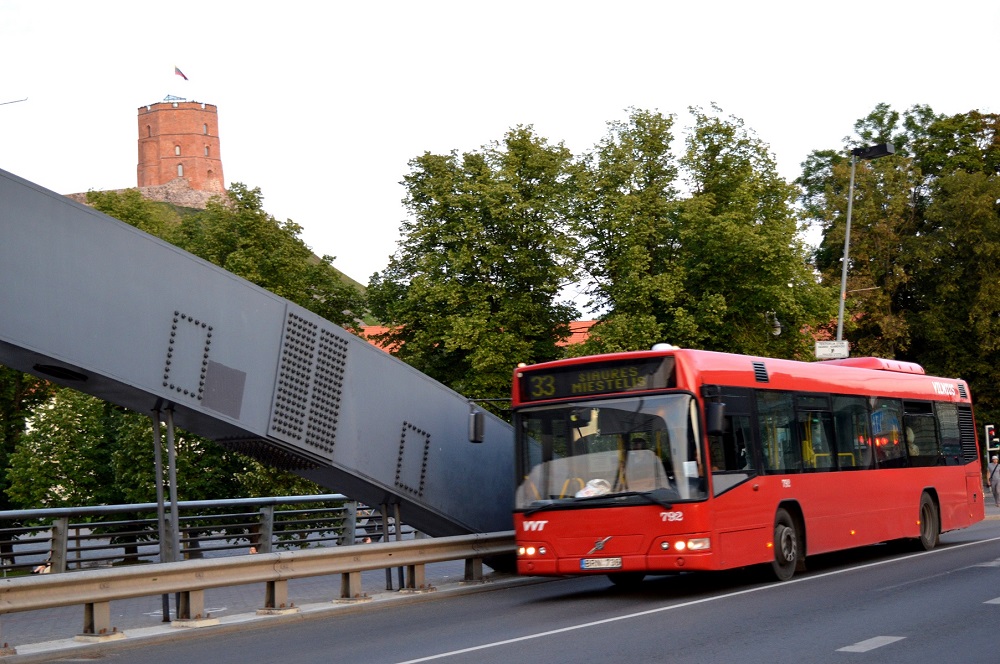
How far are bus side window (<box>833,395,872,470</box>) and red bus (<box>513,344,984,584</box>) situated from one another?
5 centimetres

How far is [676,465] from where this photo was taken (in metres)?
13.7

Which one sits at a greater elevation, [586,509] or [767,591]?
[586,509]

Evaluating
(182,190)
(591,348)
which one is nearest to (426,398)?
(591,348)

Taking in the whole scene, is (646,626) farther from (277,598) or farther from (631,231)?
(631,231)

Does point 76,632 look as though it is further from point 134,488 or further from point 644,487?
point 134,488

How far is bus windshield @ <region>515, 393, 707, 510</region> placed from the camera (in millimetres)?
13727

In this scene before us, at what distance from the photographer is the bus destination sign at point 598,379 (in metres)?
14.1

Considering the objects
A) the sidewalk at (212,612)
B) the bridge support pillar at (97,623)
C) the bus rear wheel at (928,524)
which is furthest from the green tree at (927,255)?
the bridge support pillar at (97,623)

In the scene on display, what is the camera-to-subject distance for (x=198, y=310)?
477 inches

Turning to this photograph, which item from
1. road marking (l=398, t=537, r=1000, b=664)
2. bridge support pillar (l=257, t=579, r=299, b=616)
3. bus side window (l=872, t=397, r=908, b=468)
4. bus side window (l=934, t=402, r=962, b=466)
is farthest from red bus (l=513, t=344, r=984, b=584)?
bus side window (l=934, t=402, r=962, b=466)

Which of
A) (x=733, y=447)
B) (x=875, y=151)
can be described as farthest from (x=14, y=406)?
(x=733, y=447)

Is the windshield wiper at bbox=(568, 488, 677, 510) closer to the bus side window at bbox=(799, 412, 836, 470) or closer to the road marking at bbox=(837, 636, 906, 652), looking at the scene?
the bus side window at bbox=(799, 412, 836, 470)

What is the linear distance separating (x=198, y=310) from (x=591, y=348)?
102ft

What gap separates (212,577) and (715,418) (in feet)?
18.2
